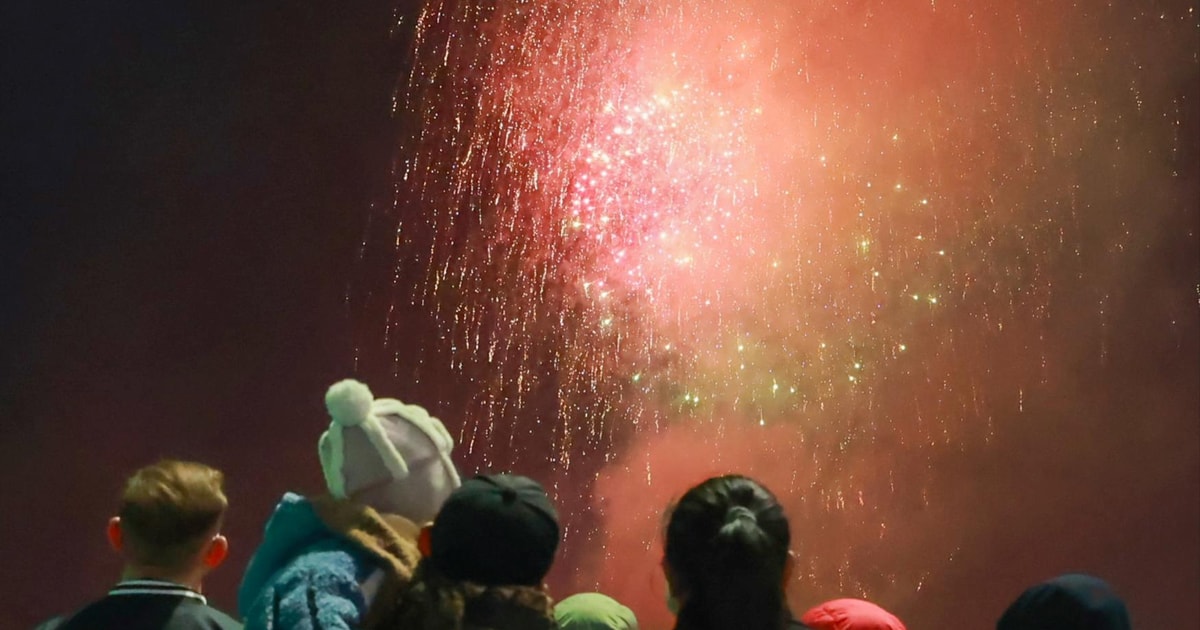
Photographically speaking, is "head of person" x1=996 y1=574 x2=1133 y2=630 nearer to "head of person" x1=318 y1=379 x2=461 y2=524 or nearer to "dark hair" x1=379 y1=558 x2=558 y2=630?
"dark hair" x1=379 y1=558 x2=558 y2=630

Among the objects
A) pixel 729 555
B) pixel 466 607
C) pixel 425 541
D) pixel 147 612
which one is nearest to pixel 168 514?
pixel 147 612

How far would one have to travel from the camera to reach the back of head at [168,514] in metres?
2.04

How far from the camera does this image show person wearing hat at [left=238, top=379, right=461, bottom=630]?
179cm

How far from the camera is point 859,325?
7.73 m

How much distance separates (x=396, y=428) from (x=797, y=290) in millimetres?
5961

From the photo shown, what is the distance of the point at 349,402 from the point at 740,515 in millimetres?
676

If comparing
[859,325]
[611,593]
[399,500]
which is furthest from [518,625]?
[859,325]

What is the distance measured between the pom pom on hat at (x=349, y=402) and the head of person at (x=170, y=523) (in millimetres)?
298

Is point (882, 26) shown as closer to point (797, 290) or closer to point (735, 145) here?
point (735, 145)

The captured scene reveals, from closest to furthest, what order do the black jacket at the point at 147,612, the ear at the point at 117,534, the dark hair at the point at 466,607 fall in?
1. the dark hair at the point at 466,607
2. the black jacket at the point at 147,612
3. the ear at the point at 117,534

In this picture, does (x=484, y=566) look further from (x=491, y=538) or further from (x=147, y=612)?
(x=147, y=612)

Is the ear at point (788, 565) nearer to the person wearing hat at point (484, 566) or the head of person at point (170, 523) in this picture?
the person wearing hat at point (484, 566)

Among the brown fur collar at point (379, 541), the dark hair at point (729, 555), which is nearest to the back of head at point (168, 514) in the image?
the brown fur collar at point (379, 541)

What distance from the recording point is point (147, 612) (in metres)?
1.98
